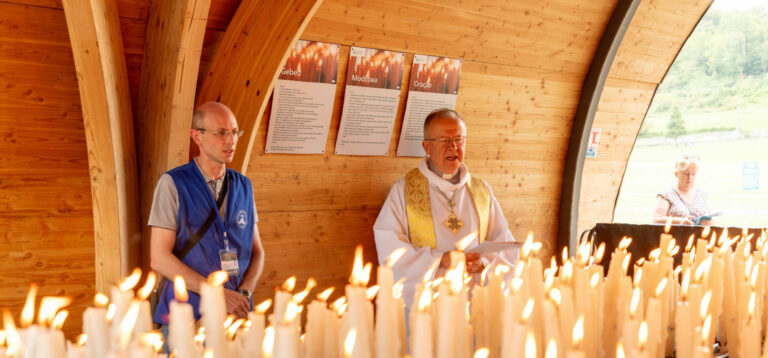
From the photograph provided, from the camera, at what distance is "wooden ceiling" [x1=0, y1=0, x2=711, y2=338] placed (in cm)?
405

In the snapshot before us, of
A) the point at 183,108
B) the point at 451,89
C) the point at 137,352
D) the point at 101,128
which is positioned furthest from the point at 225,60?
the point at 137,352

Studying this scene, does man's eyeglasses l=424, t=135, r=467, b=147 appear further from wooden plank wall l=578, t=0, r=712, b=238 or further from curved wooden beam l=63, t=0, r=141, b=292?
wooden plank wall l=578, t=0, r=712, b=238

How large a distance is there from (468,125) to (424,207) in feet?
4.92

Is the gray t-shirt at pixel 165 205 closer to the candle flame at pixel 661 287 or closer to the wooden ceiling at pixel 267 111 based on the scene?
the wooden ceiling at pixel 267 111

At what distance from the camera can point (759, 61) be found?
47.2 ft

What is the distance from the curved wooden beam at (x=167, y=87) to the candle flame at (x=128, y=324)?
110 inches

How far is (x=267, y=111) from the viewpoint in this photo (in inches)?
197

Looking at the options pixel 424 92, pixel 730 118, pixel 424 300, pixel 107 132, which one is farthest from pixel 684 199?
pixel 730 118

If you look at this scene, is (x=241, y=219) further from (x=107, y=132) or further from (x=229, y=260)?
(x=107, y=132)

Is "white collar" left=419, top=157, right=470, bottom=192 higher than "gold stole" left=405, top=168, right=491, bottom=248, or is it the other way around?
"white collar" left=419, top=157, right=470, bottom=192

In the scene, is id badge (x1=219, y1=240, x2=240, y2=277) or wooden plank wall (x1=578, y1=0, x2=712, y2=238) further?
wooden plank wall (x1=578, y1=0, x2=712, y2=238)

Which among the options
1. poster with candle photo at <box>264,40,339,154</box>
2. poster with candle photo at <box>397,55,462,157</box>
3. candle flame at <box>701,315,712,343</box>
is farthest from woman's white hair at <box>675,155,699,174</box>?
candle flame at <box>701,315,712,343</box>

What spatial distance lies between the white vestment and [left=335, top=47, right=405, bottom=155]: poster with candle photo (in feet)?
1.88

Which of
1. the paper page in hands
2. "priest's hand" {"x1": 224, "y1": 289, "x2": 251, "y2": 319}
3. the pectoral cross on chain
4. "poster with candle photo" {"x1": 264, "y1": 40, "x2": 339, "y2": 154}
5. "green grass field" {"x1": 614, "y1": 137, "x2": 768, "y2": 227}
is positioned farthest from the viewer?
"green grass field" {"x1": 614, "y1": 137, "x2": 768, "y2": 227}
